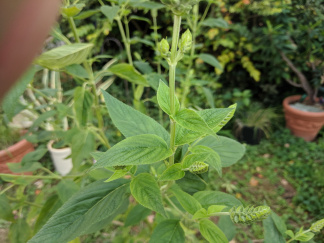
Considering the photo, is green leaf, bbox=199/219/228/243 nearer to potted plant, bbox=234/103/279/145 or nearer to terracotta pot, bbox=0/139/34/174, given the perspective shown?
terracotta pot, bbox=0/139/34/174

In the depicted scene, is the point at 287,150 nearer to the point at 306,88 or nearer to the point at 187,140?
the point at 306,88

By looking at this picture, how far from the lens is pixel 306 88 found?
283 cm

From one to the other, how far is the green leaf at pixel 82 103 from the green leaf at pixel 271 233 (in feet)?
2.13

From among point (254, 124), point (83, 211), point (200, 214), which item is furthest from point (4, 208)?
point (254, 124)

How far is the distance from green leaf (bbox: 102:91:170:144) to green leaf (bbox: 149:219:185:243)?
222 mm

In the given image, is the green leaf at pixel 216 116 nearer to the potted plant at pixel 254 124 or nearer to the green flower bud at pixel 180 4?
the green flower bud at pixel 180 4

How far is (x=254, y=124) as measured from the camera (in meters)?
2.73

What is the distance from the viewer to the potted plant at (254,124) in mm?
2682

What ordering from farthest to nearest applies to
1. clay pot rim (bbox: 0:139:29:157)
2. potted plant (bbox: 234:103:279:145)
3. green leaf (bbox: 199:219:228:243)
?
potted plant (bbox: 234:103:279:145) → clay pot rim (bbox: 0:139:29:157) → green leaf (bbox: 199:219:228:243)

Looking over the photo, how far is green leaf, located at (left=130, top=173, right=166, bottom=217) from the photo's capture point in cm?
51

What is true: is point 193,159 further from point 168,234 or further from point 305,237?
point 305,237

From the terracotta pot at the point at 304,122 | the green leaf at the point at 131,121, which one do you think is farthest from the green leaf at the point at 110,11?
the terracotta pot at the point at 304,122

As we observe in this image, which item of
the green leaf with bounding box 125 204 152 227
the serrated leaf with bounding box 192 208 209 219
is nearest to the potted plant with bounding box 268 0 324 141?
the green leaf with bounding box 125 204 152 227

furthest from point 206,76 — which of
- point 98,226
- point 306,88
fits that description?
point 98,226
